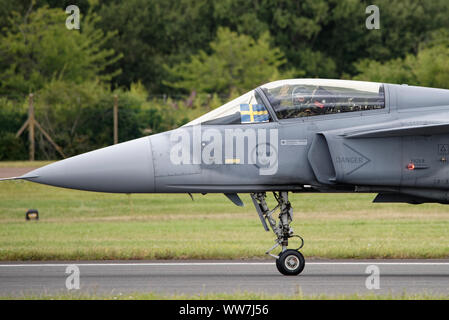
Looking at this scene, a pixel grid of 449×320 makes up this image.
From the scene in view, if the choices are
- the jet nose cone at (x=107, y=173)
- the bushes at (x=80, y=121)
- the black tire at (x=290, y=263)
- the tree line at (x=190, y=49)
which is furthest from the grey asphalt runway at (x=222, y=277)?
the tree line at (x=190, y=49)

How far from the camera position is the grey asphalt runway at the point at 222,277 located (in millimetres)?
10117

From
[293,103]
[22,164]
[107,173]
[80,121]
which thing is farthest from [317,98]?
[80,121]

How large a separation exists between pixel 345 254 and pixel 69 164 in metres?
5.52

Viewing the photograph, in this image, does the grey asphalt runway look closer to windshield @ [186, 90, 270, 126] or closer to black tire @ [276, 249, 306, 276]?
black tire @ [276, 249, 306, 276]

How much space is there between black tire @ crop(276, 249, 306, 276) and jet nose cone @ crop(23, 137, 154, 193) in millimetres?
2121

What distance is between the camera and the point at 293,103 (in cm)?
1078

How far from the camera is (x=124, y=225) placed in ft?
65.3

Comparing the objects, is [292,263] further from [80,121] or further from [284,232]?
[80,121]

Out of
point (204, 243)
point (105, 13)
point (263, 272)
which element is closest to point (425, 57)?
point (204, 243)

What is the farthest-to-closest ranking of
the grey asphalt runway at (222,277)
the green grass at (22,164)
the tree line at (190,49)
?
the tree line at (190,49), the green grass at (22,164), the grey asphalt runway at (222,277)

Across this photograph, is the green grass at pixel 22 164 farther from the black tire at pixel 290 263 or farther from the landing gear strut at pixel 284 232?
the black tire at pixel 290 263

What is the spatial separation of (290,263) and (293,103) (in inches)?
86.0

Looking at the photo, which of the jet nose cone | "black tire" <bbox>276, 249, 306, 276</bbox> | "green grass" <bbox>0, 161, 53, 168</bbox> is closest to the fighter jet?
the jet nose cone
